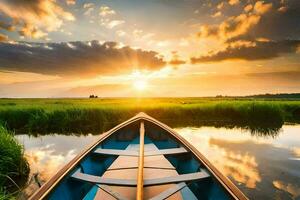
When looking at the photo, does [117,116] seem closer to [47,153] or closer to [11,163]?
[47,153]

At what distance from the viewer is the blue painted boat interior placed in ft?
10.8

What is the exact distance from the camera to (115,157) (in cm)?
508

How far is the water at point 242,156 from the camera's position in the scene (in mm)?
5763

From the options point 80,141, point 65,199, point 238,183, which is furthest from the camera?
point 80,141

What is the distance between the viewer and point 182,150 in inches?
194

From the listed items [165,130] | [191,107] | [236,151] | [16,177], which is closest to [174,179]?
[165,130]

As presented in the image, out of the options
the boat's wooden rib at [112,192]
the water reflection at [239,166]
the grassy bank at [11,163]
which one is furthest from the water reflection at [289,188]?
the grassy bank at [11,163]

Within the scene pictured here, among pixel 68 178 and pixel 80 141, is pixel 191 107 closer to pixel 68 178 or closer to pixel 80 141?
pixel 80 141

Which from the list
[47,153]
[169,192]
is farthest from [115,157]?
[47,153]

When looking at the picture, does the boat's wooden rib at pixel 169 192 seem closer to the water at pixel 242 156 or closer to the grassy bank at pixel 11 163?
the water at pixel 242 156

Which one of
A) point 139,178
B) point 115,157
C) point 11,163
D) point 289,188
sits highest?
point 139,178

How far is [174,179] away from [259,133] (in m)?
10.8

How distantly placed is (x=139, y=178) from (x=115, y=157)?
7.10 feet

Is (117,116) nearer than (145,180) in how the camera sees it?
No
